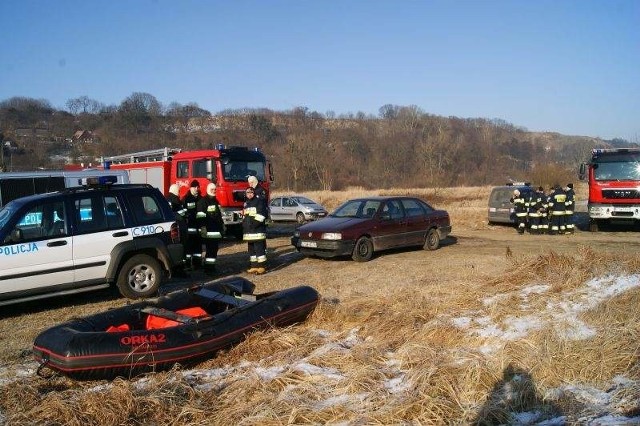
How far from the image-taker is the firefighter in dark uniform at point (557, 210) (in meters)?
17.6

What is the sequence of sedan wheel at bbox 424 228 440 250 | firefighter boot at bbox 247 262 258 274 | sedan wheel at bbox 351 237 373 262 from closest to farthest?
firefighter boot at bbox 247 262 258 274 < sedan wheel at bbox 351 237 373 262 < sedan wheel at bbox 424 228 440 250

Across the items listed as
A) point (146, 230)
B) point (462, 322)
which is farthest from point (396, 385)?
point (146, 230)

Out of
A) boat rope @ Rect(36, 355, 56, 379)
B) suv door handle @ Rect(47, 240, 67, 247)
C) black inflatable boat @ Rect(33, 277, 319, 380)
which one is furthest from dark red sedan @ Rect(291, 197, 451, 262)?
boat rope @ Rect(36, 355, 56, 379)

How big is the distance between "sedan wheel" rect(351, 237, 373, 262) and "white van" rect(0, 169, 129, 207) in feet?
20.3

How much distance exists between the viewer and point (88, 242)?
314 inches

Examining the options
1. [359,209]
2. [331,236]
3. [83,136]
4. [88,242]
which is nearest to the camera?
[88,242]

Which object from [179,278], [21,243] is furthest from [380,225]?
[21,243]

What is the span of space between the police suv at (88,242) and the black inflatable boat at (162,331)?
2017 millimetres

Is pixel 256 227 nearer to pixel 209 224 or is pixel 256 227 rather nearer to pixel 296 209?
pixel 209 224

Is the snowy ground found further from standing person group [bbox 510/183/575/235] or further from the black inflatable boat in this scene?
standing person group [bbox 510/183/575/235]

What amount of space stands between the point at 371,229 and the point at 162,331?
7157 millimetres

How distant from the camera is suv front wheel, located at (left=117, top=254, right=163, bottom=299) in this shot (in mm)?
8227

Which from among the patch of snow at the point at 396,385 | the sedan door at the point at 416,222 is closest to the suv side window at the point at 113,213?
the patch of snow at the point at 396,385

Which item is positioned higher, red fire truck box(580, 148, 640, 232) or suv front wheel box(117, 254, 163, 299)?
red fire truck box(580, 148, 640, 232)
